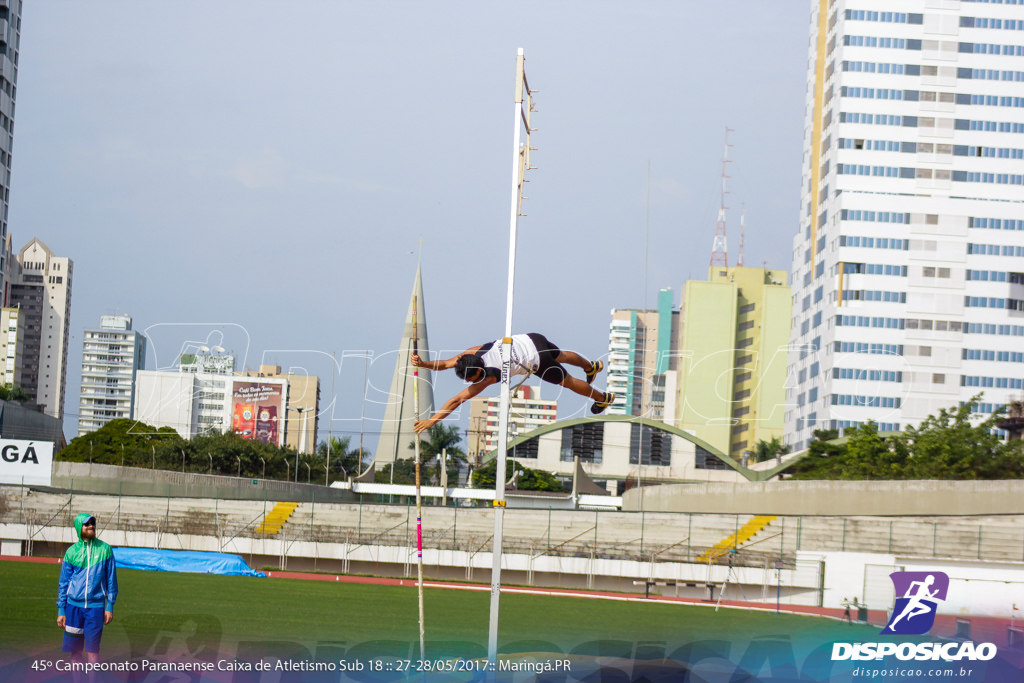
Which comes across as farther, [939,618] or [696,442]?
[696,442]

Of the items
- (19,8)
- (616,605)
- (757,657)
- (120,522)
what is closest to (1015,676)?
(757,657)

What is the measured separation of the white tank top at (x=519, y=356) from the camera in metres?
15.3

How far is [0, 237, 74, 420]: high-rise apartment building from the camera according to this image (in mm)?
170275

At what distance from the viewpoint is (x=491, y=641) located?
37.3ft

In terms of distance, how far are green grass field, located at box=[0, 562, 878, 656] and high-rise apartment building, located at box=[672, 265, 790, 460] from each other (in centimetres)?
10204

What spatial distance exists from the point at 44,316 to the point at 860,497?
15838 centimetres

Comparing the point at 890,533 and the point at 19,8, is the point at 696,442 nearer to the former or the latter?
the point at 890,533

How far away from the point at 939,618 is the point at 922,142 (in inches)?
3429

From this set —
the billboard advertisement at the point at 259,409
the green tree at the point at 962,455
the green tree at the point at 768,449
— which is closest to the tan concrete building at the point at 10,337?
the billboard advertisement at the point at 259,409

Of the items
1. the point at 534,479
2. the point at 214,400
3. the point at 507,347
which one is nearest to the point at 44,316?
the point at 214,400

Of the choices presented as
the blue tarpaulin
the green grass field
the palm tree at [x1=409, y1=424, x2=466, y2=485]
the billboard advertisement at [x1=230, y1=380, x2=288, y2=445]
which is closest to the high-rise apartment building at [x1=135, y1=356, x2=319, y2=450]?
the billboard advertisement at [x1=230, y1=380, x2=288, y2=445]

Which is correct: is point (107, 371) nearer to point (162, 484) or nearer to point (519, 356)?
point (162, 484)

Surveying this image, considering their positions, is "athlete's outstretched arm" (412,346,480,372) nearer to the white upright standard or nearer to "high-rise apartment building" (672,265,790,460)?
the white upright standard

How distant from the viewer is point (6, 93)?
72688 mm
